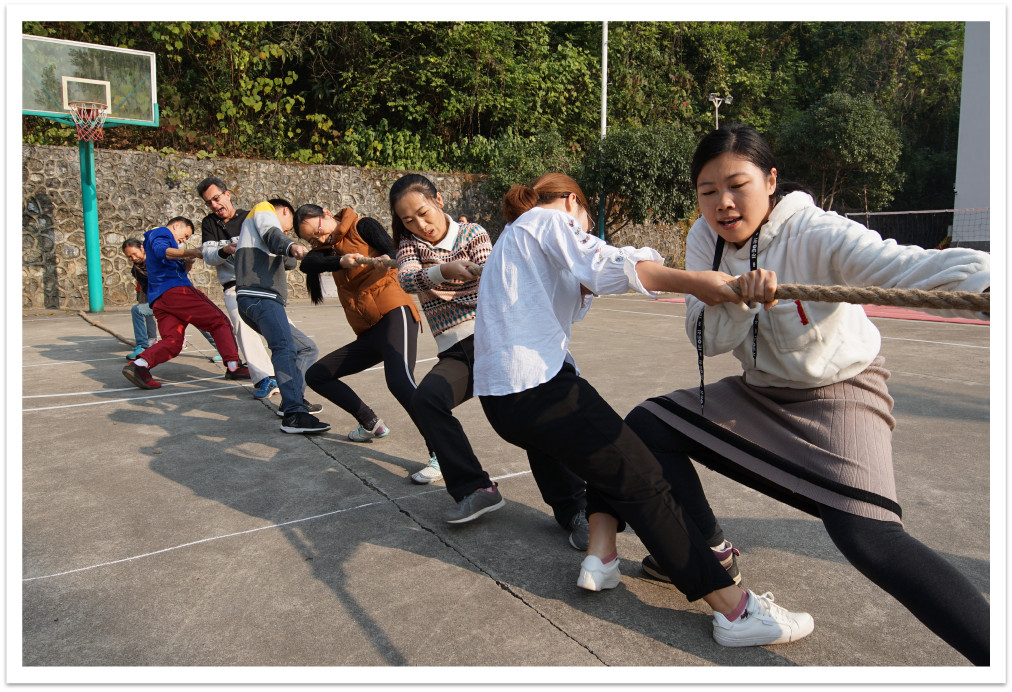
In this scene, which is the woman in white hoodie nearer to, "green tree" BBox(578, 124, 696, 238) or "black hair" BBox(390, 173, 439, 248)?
"black hair" BBox(390, 173, 439, 248)

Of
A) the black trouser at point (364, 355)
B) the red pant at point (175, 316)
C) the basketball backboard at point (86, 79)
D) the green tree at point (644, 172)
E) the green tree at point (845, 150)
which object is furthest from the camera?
the green tree at point (845, 150)

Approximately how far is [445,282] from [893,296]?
194 centimetres

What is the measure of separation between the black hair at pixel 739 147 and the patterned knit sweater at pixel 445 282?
4.18ft

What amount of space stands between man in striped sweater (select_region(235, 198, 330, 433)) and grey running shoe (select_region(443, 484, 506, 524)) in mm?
1951

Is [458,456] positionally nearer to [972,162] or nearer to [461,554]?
[461,554]

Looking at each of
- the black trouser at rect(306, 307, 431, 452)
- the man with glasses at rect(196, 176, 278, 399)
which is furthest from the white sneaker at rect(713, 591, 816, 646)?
the man with glasses at rect(196, 176, 278, 399)

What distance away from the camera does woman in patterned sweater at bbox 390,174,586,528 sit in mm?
2809

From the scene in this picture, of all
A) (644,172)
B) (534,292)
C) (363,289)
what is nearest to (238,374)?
(363,289)

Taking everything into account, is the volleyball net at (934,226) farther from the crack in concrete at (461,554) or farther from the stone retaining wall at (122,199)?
the crack in concrete at (461,554)

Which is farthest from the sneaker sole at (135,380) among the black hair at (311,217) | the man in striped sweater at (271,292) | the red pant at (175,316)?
the black hair at (311,217)

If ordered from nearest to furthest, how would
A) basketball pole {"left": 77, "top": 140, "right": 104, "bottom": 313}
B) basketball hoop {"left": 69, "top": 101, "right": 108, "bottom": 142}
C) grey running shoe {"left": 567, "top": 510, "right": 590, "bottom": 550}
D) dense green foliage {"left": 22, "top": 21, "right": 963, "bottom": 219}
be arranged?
grey running shoe {"left": 567, "top": 510, "right": 590, "bottom": 550} < basketball hoop {"left": 69, "top": 101, "right": 108, "bottom": 142} < basketball pole {"left": 77, "top": 140, "right": 104, "bottom": 313} < dense green foliage {"left": 22, "top": 21, "right": 963, "bottom": 219}

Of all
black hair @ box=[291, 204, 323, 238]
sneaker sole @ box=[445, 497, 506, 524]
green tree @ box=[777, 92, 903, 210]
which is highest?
green tree @ box=[777, 92, 903, 210]

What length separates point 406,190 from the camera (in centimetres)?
323

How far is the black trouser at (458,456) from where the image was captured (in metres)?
2.79
